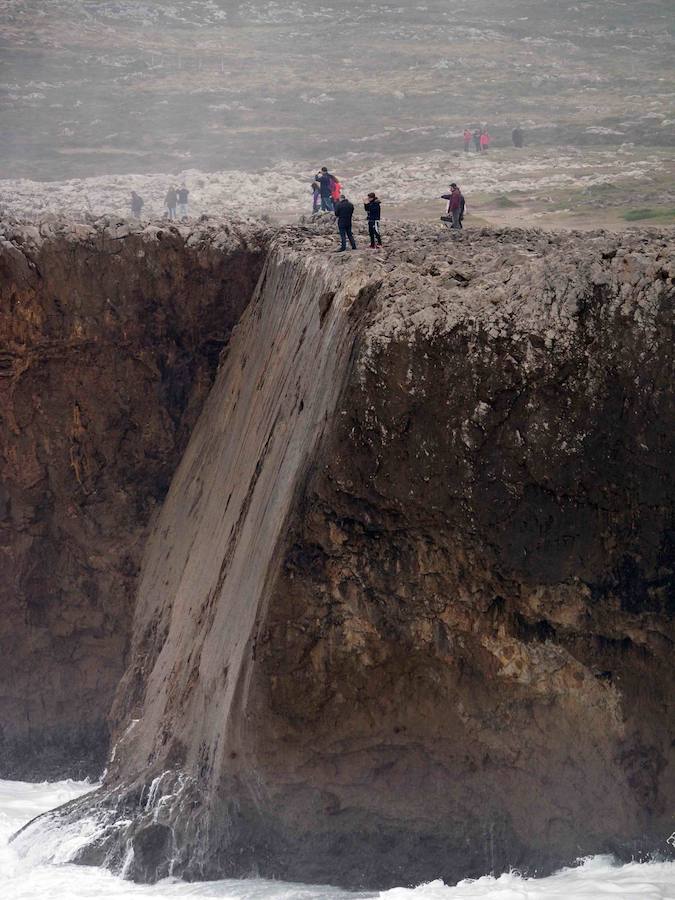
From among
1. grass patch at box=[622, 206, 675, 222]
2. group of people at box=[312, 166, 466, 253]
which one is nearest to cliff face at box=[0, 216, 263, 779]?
group of people at box=[312, 166, 466, 253]

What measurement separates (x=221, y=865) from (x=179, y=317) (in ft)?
27.4

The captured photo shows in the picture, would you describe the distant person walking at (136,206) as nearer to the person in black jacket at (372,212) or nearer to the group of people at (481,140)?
the group of people at (481,140)

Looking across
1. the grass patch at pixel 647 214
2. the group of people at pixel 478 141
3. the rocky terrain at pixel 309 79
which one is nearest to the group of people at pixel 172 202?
the grass patch at pixel 647 214

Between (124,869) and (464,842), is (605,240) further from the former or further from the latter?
(124,869)

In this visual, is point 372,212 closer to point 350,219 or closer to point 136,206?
point 350,219

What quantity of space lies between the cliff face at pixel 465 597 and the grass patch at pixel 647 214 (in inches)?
724

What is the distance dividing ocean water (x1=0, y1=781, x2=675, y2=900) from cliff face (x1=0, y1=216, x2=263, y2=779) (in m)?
3.52

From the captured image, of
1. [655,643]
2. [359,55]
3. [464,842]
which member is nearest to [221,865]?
[464,842]

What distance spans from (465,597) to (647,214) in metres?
20.6

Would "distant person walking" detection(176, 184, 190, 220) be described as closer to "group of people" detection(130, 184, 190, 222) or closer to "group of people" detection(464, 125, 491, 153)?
"group of people" detection(130, 184, 190, 222)

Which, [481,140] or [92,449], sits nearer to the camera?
[92,449]

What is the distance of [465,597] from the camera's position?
12.7 metres

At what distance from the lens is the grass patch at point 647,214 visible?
102 feet

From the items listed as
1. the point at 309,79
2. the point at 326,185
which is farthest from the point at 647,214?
the point at 309,79
